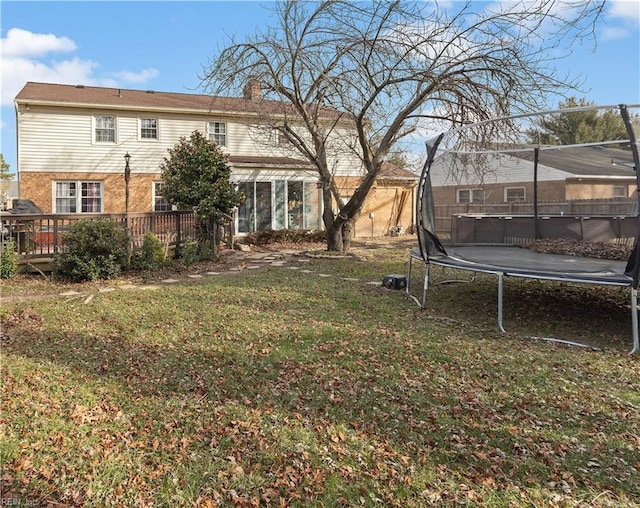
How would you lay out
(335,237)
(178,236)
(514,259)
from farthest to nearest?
(335,237), (178,236), (514,259)

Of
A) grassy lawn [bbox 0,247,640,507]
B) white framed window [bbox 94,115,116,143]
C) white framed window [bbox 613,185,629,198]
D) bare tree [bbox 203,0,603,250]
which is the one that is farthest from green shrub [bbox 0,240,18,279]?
white framed window [bbox 613,185,629,198]

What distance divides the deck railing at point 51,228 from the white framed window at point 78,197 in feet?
21.4

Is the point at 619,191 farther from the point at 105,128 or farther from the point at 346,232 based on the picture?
the point at 105,128

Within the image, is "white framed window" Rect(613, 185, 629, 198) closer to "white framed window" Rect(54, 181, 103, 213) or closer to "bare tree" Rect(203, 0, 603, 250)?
"bare tree" Rect(203, 0, 603, 250)

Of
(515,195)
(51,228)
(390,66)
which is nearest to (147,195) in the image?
(51,228)

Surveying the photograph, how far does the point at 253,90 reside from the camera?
38.1 feet

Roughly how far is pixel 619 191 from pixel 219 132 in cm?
1377

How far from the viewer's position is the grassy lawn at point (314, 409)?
245cm

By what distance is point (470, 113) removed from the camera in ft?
34.4

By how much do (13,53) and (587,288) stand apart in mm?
11672

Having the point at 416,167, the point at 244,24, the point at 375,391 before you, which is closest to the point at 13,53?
the point at 244,24

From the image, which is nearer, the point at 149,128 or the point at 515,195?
the point at 515,195

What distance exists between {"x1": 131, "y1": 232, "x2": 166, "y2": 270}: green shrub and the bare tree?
4.24 meters

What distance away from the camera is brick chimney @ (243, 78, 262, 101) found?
11.1 metres
